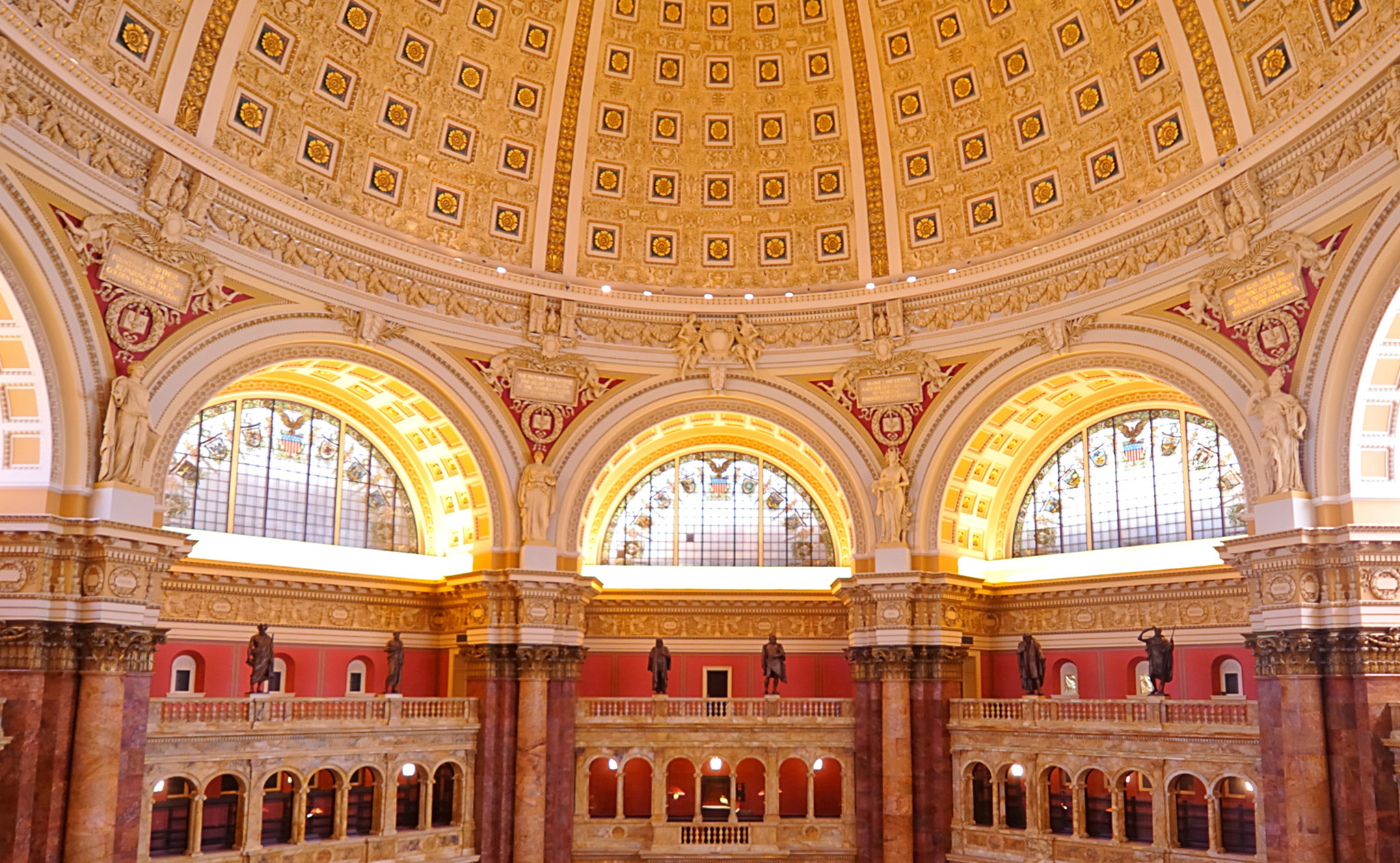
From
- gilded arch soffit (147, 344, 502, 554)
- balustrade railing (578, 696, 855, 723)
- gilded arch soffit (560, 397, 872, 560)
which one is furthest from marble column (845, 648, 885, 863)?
gilded arch soffit (147, 344, 502, 554)

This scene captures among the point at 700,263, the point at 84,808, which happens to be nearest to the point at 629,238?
the point at 700,263

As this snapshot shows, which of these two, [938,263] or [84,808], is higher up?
[938,263]

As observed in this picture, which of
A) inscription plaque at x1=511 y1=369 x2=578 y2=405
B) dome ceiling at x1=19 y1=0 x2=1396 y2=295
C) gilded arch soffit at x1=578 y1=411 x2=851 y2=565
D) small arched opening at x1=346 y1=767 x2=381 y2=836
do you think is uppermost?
dome ceiling at x1=19 y1=0 x2=1396 y2=295

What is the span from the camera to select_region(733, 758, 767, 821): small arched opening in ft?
115

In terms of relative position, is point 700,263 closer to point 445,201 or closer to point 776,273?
point 776,273

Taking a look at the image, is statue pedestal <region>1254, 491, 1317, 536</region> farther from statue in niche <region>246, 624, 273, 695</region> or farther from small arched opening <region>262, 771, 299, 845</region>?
small arched opening <region>262, 771, 299, 845</region>

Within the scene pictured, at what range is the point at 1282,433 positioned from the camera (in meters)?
24.7

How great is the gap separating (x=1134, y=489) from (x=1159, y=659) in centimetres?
704

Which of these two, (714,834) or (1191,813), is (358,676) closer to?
(714,834)

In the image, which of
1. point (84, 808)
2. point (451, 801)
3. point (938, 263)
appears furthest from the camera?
point (938, 263)

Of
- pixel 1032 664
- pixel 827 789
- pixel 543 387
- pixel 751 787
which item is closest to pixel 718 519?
pixel 543 387

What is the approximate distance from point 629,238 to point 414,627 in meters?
13.7

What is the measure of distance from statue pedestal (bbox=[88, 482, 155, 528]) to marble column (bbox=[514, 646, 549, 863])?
11.3 m

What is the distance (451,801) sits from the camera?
1262 inches
